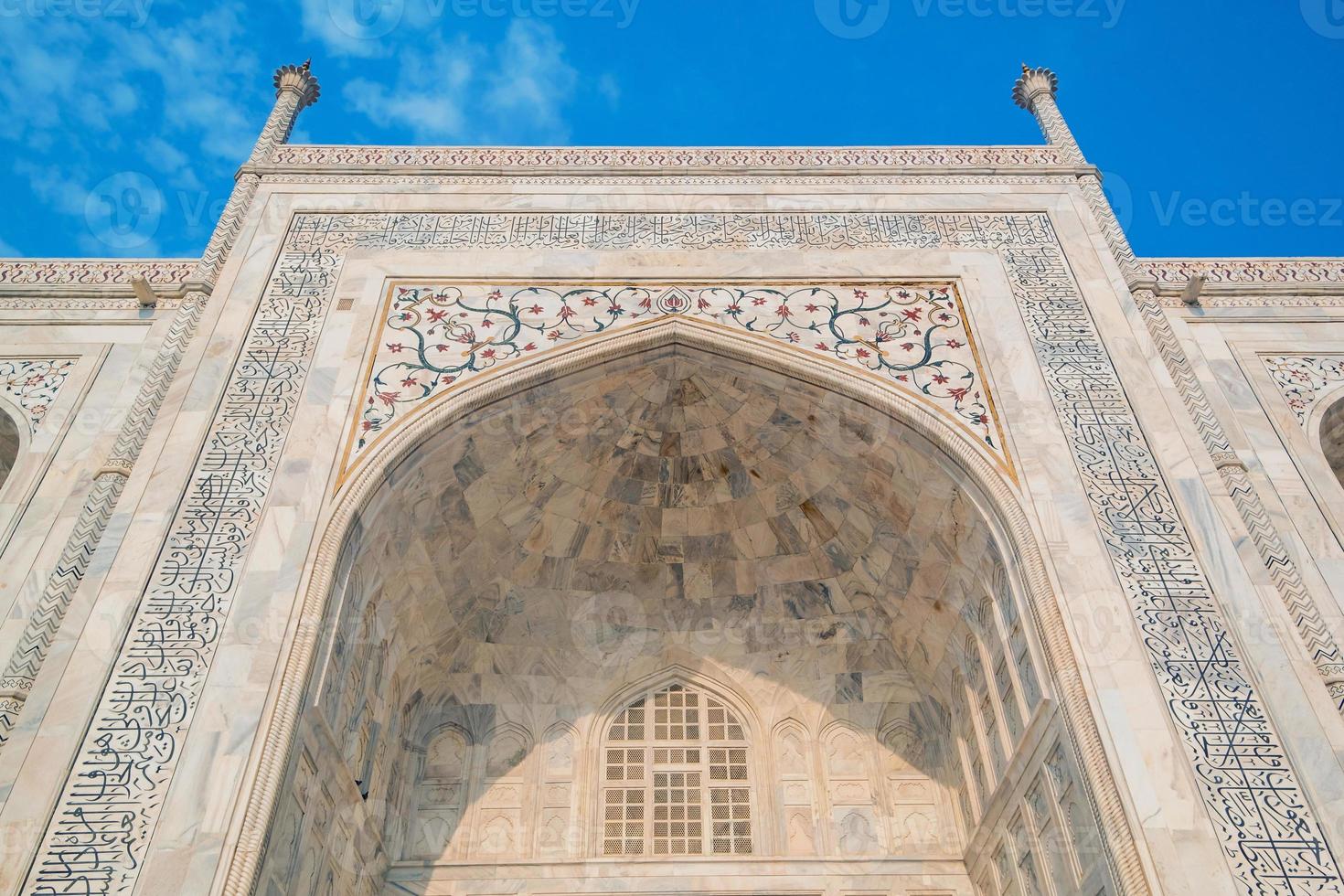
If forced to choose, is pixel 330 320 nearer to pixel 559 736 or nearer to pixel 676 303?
pixel 676 303

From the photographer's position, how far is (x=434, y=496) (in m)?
6.39

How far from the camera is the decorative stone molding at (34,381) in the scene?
21.4 feet

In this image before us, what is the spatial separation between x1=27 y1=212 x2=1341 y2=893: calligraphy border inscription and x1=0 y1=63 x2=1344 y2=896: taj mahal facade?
24 mm

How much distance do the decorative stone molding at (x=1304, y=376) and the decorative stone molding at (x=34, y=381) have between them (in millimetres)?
7802

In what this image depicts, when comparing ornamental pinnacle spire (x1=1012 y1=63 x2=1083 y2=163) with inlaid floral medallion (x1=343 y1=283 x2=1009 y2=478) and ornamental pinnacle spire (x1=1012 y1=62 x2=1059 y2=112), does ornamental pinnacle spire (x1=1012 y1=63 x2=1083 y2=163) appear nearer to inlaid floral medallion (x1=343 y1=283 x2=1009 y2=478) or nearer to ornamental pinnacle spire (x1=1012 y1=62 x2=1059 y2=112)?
ornamental pinnacle spire (x1=1012 y1=62 x2=1059 y2=112)

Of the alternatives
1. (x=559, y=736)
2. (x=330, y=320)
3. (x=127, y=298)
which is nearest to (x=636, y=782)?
(x=559, y=736)

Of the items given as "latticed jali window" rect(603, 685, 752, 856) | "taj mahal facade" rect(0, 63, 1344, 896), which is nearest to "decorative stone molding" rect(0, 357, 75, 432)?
"taj mahal facade" rect(0, 63, 1344, 896)

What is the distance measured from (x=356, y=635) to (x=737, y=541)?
2.74 metres

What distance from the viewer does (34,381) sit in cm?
670

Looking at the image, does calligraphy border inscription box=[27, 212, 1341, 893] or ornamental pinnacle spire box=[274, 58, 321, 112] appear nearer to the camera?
calligraphy border inscription box=[27, 212, 1341, 893]

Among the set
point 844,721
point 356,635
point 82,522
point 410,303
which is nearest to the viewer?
point 82,522

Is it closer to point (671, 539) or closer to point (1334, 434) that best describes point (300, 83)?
point (671, 539)

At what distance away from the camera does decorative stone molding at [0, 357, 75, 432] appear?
21.4 ft

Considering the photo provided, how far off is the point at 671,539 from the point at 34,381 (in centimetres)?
428
